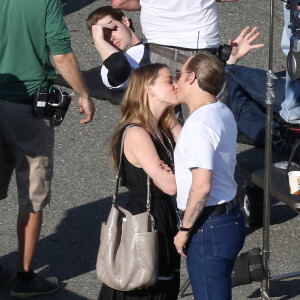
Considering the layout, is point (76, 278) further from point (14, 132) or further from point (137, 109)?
point (137, 109)

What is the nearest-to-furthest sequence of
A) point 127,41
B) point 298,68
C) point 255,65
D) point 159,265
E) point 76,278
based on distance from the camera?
point 159,265 → point 298,68 → point 76,278 → point 127,41 → point 255,65

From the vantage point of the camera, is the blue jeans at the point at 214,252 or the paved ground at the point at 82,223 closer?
the blue jeans at the point at 214,252

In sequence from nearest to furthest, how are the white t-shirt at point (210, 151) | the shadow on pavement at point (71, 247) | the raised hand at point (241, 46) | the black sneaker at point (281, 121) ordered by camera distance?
the white t-shirt at point (210, 151)
the shadow on pavement at point (71, 247)
the raised hand at point (241, 46)
the black sneaker at point (281, 121)

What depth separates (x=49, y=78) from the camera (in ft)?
16.2

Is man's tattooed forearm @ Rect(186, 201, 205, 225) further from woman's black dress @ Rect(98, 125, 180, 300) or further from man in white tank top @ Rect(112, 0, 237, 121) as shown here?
man in white tank top @ Rect(112, 0, 237, 121)

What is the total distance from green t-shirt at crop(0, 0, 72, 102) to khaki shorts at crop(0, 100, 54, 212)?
10 cm

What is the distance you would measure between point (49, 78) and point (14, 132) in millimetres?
360

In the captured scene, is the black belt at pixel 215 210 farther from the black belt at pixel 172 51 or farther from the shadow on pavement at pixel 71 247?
the black belt at pixel 172 51

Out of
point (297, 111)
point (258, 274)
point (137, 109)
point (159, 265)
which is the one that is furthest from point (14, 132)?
point (297, 111)

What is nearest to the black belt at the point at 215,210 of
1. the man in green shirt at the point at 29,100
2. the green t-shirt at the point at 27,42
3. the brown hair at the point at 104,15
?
the man in green shirt at the point at 29,100

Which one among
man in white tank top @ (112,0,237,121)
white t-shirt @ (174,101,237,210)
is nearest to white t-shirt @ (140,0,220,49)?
man in white tank top @ (112,0,237,121)

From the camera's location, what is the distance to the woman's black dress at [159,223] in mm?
4227

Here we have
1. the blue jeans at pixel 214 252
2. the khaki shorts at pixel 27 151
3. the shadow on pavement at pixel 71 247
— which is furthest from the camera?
the shadow on pavement at pixel 71 247

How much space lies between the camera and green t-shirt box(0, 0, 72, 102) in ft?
15.6
